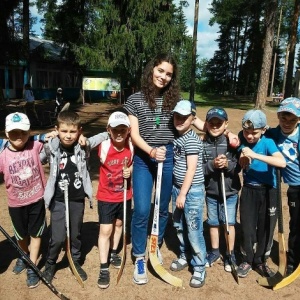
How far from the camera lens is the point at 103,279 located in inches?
137

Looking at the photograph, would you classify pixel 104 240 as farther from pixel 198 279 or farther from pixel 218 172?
pixel 218 172

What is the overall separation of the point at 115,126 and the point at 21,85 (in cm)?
2778

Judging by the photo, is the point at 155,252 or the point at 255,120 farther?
Answer: the point at 155,252

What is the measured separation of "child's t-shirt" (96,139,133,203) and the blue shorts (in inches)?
38.6

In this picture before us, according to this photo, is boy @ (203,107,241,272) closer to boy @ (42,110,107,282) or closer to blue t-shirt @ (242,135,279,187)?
blue t-shirt @ (242,135,279,187)

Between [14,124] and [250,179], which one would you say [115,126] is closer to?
[14,124]

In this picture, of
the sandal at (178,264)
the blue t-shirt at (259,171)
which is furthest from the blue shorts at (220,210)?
the sandal at (178,264)

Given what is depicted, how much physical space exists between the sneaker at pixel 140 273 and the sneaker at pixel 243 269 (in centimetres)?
99

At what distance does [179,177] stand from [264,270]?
1.37 m

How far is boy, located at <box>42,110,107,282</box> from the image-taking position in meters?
3.41

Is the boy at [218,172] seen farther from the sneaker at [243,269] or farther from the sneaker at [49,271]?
the sneaker at [49,271]

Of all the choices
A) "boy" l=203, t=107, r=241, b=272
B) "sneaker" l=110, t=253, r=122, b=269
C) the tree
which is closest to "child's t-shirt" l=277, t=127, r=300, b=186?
"boy" l=203, t=107, r=241, b=272

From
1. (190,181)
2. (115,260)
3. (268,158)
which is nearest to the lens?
(268,158)

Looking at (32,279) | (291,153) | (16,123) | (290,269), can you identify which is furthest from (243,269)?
(16,123)
